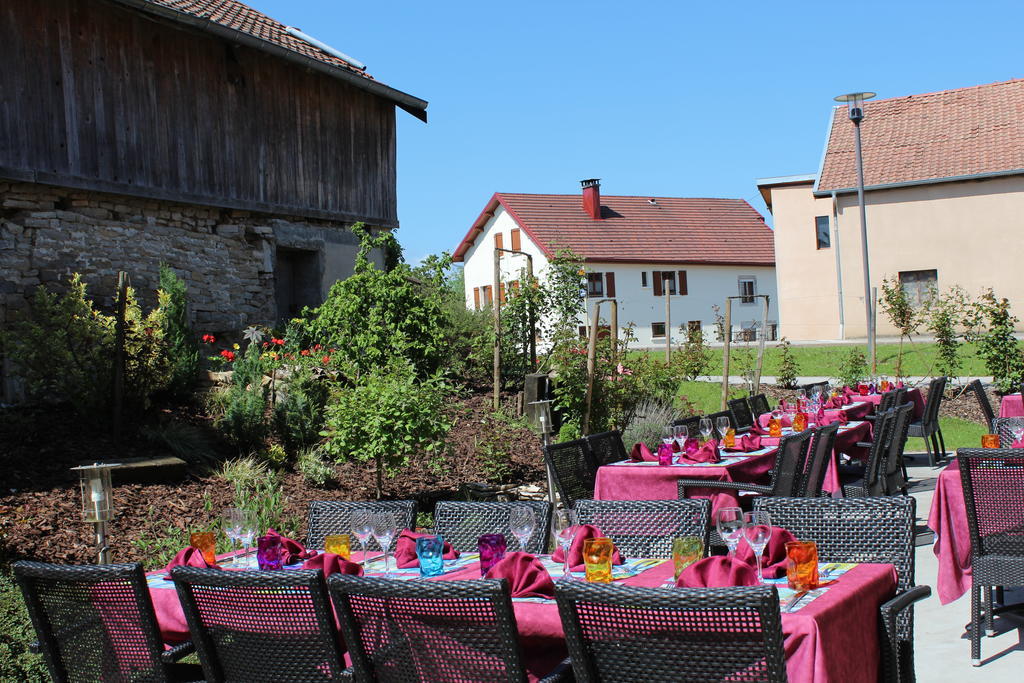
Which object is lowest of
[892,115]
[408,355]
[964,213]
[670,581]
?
[670,581]

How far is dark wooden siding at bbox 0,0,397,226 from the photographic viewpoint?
482 inches

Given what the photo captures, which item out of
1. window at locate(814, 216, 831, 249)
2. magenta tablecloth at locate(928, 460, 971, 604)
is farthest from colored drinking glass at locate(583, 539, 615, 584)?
window at locate(814, 216, 831, 249)

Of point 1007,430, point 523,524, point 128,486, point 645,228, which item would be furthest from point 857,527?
point 645,228

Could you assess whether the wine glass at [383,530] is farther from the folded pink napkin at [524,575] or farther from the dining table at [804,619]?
the folded pink napkin at [524,575]

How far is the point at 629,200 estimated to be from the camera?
43.6m

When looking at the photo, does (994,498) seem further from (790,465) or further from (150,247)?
(150,247)

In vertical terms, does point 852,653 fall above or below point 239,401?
below

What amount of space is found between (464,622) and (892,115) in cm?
A: 2964

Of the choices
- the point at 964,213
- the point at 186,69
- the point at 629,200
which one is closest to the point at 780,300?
the point at 964,213

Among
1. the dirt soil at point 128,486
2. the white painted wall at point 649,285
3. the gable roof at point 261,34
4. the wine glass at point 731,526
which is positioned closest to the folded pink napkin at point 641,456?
the dirt soil at point 128,486

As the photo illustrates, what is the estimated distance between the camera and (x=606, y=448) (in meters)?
7.17

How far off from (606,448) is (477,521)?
259cm

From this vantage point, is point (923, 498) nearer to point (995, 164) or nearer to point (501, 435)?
point (501, 435)

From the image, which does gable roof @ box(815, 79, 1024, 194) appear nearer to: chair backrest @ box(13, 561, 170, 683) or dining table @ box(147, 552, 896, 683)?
dining table @ box(147, 552, 896, 683)
